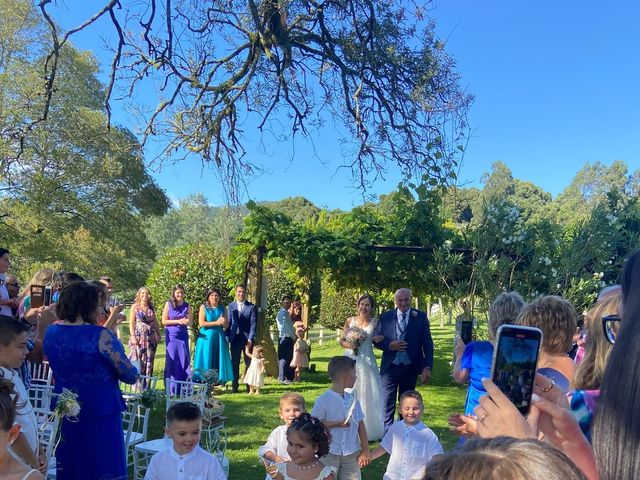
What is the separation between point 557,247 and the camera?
8109 millimetres

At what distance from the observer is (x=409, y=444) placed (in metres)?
4.04

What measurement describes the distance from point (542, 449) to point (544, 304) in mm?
1991

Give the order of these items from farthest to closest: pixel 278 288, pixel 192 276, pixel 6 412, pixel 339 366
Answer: pixel 278 288 < pixel 192 276 < pixel 339 366 < pixel 6 412

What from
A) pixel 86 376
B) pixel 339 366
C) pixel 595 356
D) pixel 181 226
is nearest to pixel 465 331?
pixel 339 366

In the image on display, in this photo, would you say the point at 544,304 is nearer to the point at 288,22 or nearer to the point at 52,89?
the point at 288,22

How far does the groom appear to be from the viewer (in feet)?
21.3

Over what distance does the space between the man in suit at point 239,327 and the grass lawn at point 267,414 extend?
2.20 ft

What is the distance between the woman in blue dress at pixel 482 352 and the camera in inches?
137

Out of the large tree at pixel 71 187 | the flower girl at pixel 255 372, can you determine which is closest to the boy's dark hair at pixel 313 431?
the flower girl at pixel 255 372

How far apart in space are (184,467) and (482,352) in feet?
6.74

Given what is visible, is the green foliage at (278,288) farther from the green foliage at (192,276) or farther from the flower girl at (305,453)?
the flower girl at (305,453)

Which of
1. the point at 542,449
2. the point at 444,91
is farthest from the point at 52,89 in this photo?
the point at 542,449

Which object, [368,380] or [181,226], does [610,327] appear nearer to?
[368,380]

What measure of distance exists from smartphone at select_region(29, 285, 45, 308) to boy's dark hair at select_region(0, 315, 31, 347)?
216cm
